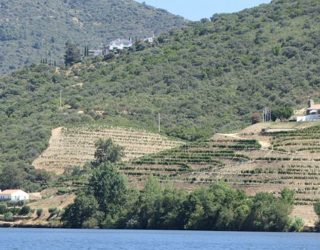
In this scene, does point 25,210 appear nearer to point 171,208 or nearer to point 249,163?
point 171,208

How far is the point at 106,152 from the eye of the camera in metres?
168

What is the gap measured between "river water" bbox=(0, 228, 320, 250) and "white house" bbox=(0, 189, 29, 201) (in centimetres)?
2409

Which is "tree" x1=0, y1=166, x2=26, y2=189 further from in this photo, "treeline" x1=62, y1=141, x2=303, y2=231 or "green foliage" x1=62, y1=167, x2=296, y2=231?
"treeline" x1=62, y1=141, x2=303, y2=231

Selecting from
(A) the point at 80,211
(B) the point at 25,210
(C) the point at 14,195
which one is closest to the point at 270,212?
(A) the point at 80,211

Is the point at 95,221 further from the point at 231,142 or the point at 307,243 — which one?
the point at 307,243

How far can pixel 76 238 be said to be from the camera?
119438 millimetres

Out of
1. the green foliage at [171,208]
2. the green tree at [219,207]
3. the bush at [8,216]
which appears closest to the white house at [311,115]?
the green foliage at [171,208]

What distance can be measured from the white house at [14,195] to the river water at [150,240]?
79.1 feet

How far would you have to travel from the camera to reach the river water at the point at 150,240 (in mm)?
107000

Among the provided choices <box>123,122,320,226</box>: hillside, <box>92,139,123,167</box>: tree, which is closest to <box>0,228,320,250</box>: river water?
<box>123,122,320,226</box>: hillside

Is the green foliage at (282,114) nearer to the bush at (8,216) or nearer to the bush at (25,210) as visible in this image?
the bush at (25,210)

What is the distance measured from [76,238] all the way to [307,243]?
19.4 meters

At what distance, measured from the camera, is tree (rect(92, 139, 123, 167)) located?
550 ft

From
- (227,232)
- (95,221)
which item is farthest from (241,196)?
(95,221)
